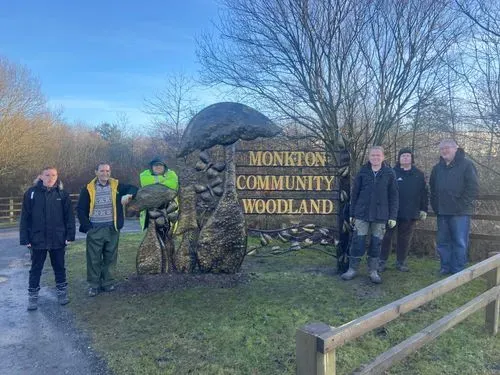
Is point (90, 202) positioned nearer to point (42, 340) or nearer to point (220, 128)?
point (42, 340)

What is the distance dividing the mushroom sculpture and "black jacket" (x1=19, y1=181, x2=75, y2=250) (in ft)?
5.28

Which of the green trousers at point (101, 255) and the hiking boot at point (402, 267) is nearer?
the green trousers at point (101, 255)

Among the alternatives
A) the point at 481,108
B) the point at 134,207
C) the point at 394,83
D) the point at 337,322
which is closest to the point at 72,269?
the point at 134,207

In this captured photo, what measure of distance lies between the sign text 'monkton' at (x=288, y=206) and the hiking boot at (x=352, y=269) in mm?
841

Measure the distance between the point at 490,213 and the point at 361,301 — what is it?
3.74 m

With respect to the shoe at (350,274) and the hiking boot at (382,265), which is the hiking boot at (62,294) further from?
the hiking boot at (382,265)

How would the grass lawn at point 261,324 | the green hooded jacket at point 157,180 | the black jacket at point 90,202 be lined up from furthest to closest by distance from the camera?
the green hooded jacket at point 157,180, the black jacket at point 90,202, the grass lawn at point 261,324

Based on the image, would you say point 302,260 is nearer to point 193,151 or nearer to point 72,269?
point 193,151

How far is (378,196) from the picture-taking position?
5.26 meters

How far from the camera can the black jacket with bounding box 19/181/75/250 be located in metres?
4.89

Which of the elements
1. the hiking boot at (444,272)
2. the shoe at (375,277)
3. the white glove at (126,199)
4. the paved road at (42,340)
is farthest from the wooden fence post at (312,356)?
the hiking boot at (444,272)

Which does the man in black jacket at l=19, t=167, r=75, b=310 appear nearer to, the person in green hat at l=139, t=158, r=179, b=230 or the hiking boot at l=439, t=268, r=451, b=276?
the person in green hat at l=139, t=158, r=179, b=230

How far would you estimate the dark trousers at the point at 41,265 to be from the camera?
4.98 m

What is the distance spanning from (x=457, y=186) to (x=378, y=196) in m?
1.19
